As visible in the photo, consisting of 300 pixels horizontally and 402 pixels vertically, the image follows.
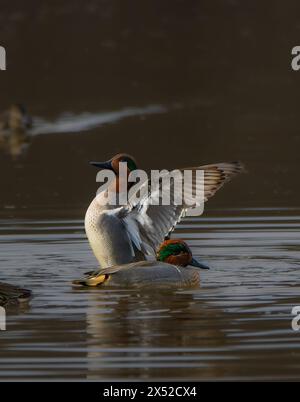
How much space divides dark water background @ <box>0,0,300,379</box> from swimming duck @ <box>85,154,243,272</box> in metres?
0.36

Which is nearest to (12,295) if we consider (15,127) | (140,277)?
(140,277)

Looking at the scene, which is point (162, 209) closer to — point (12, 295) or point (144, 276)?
point (144, 276)

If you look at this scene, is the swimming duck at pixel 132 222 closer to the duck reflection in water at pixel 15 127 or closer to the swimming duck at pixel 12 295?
the swimming duck at pixel 12 295

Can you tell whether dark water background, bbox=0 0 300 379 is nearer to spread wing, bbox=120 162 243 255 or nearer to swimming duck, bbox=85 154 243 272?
swimming duck, bbox=85 154 243 272

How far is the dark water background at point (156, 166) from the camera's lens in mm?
8672

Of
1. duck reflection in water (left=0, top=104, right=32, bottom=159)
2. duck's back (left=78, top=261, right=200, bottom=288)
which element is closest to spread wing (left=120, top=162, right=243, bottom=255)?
duck's back (left=78, top=261, right=200, bottom=288)

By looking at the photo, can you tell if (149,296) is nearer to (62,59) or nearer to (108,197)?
(108,197)

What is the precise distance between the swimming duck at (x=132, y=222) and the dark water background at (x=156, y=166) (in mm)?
359

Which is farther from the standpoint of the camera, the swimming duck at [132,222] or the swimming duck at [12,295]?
the swimming duck at [132,222]

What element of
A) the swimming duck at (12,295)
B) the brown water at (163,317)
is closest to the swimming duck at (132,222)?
the brown water at (163,317)

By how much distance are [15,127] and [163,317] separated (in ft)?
45.8

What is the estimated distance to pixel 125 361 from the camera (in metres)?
8.31

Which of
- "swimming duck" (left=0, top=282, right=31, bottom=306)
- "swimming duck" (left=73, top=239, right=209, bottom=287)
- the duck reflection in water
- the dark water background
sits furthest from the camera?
the duck reflection in water

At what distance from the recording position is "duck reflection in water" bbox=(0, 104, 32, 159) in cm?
2273
